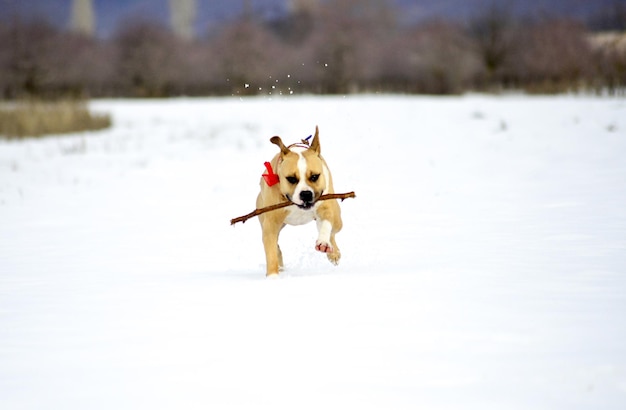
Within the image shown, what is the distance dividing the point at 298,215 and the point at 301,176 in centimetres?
45

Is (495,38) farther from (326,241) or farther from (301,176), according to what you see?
(301,176)

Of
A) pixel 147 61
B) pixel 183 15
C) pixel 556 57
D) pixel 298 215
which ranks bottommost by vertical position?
pixel 298 215

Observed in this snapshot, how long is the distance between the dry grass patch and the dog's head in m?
17.2

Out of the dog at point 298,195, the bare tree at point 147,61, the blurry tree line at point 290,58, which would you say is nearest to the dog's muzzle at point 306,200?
the dog at point 298,195

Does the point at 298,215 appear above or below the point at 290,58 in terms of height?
below

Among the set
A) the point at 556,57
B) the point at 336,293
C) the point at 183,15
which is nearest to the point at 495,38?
the point at 556,57

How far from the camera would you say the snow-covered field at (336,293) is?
3664 mm

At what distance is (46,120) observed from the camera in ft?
71.9

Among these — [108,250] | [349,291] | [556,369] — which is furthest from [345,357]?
[108,250]

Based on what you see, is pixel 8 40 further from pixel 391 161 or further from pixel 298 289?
pixel 298 289

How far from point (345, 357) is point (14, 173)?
12.7 meters

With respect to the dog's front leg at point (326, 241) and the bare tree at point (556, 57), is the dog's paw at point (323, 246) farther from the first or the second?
the bare tree at point (556, 57)

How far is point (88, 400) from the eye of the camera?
3590 mm

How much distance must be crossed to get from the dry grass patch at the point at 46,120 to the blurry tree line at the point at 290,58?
53.6 feet
